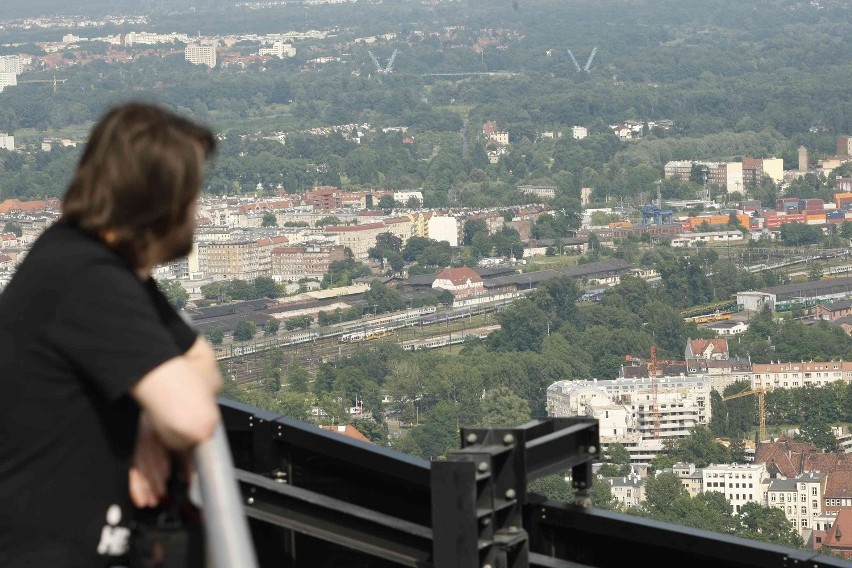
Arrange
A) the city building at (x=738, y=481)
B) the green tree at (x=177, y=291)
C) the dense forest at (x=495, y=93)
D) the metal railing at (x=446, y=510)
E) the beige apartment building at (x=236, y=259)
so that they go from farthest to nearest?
the dense forest at (x=495, y=93)
the beige apartment building at (x=236, y=259)
the green tree at (x=177, y=291)
the city building at (x=738, y=481)
the metal railing at (x=446, y=510)

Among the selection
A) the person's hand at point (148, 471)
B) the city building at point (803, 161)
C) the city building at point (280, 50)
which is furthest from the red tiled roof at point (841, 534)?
the city building at point (280, 50)

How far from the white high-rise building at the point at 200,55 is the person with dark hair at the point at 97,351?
67929 millimetres

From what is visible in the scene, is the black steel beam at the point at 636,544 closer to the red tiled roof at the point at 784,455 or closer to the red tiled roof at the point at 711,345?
the red tiled roof at the point at 784,455

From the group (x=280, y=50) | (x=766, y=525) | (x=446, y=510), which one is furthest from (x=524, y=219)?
(x=446, y=510)

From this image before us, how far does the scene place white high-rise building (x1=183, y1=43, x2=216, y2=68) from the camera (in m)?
68.3

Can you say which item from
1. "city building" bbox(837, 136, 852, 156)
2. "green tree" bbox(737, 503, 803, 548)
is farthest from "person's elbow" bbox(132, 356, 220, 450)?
"city building" bbox(837, 136, 852, 156)

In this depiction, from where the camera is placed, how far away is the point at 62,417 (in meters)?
0.87

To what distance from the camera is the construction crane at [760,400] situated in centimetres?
2009

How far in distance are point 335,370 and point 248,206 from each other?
19.6 metres

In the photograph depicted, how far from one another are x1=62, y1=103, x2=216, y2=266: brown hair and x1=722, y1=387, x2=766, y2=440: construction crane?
19.2 m

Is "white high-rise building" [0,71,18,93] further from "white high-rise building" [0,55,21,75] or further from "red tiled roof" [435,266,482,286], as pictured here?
"red tiled roof" [435,266,482,286]

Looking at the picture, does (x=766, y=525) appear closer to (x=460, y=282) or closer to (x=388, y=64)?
(x=460, y=282)

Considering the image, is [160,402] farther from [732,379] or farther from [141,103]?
[732,379]

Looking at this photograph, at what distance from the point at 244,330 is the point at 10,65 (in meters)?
35.9
